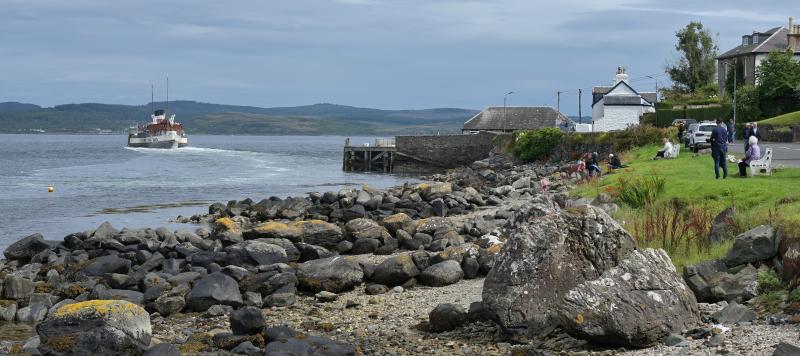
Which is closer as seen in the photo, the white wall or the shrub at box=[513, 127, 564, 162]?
the shrub at box=[513, 127, 564, 162]

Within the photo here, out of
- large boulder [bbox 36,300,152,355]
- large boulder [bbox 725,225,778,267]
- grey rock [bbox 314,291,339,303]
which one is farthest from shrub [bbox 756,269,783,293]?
large boulder [bbox 36,300,152,355]

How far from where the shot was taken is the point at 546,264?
42.3 ft

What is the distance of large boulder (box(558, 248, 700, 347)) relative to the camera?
38.2ft

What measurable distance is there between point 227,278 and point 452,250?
187 inches

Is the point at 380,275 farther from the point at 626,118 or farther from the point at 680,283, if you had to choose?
the point at 626,118

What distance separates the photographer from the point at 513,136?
255 feet

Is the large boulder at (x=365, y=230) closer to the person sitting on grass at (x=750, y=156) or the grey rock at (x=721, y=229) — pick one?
the grey rock at (x=721, y=229)

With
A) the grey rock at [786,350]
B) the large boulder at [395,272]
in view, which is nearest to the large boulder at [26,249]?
the large boulder at [395,272]

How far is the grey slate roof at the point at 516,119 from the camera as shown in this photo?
9450cm

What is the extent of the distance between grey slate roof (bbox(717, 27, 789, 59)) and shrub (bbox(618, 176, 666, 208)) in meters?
56.6

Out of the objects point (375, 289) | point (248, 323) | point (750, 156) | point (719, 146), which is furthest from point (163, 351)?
point (750, 156)

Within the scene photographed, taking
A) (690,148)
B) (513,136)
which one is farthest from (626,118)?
(690,148)

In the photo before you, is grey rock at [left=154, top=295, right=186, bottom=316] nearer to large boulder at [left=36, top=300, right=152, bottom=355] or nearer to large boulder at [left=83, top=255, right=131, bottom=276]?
large boulder at [left=36, top=300, right=152, bottom=355]

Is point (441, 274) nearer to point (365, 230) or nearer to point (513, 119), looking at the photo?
point (365, 230)
